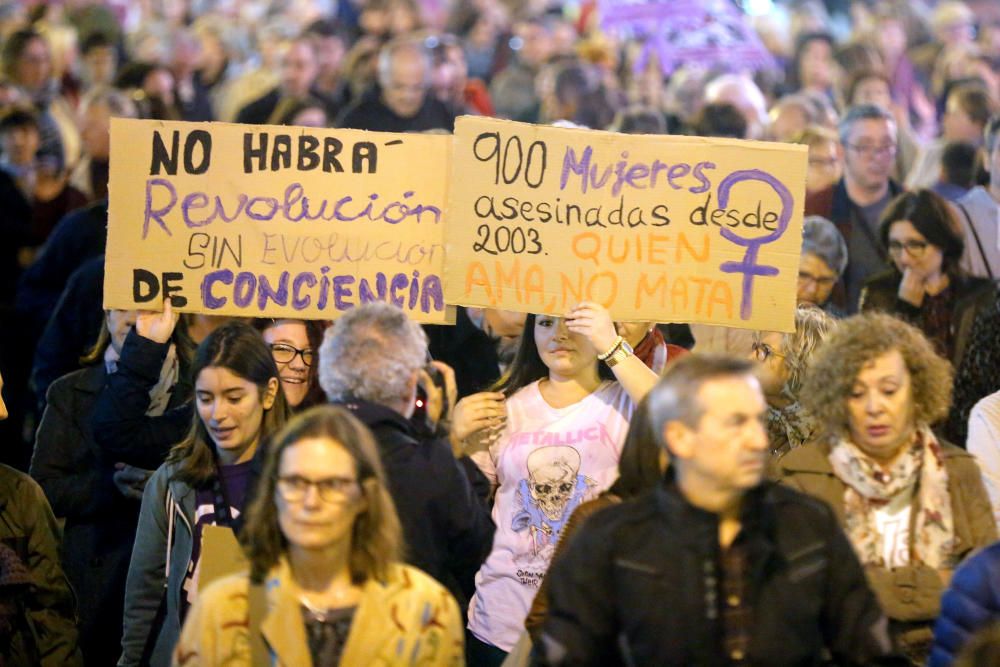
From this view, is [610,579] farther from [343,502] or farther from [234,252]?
[234,252]

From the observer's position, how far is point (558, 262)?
6.22m

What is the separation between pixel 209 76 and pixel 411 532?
11217 mm

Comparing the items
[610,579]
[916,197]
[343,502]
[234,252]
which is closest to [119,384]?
[234,252]

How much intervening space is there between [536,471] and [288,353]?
131 centimetres

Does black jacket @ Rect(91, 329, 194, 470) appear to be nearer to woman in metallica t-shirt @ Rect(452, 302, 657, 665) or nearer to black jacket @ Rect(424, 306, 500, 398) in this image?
woman in metallica t-shirt @ Rect(452, 302, 657, 665)

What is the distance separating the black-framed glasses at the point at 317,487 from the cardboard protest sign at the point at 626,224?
1.83 meters

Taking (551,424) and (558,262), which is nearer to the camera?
(551,424)

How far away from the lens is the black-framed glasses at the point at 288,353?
652 cm

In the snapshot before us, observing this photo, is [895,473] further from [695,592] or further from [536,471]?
[536,471]

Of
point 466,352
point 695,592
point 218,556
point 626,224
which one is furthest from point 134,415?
point 695,592

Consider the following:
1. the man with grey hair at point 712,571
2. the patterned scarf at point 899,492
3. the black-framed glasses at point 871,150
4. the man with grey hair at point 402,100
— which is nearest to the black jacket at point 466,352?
the patterned scarf at point 899,492

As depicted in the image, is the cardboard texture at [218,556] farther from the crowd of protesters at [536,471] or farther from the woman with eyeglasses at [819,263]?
the woman with eyeglasses at [819,263]

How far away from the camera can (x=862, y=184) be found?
9078mm

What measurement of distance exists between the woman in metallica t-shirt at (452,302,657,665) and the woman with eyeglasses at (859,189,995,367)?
2.16 m
